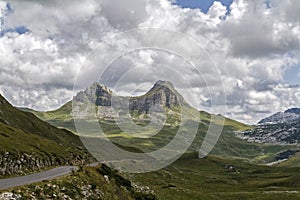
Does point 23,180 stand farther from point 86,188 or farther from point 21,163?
point 21,163

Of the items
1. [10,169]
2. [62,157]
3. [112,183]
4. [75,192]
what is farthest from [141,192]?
[62,157]

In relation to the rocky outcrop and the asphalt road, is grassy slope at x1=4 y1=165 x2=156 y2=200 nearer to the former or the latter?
the asphalt road

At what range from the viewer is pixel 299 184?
636ft

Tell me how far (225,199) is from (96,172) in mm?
62357

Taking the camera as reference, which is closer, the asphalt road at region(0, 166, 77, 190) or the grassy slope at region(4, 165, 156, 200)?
the grassy slope at region(4, 165, 156, 200)

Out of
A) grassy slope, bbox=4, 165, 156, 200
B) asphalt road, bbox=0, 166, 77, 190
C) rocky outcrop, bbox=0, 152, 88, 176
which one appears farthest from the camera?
rocky outcrop, bbox=0, 152, 88, 176

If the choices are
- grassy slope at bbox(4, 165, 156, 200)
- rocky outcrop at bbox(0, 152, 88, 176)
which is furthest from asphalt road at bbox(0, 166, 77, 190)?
rocky outcrop at bbox(0, 152, 88, 176)

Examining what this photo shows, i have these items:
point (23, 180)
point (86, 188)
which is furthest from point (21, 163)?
point (86, 188)

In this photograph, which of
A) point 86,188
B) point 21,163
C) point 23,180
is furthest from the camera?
point 21,163

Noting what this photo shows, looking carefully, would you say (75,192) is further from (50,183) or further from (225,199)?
(225,199)

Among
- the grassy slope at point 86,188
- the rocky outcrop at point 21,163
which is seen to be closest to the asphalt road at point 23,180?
the grassy slope at point 86,188

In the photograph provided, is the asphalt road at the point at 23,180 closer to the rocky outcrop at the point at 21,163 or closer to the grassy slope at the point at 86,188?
the grassy slope at the point at 86,188

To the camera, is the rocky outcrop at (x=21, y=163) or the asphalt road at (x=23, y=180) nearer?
the asphalt road at (x=23, y=180)

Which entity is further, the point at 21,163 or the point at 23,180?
the point at 21,163
